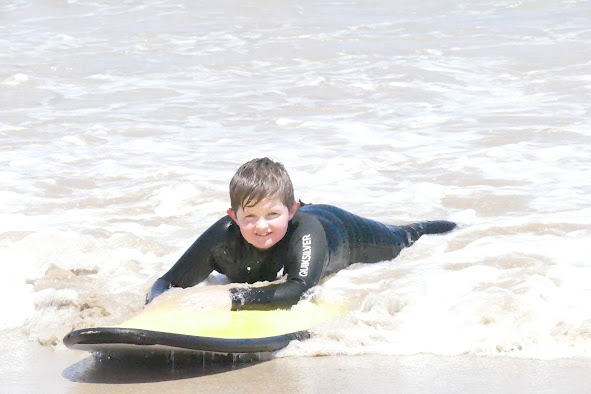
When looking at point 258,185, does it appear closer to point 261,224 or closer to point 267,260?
point 261,224

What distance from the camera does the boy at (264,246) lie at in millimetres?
3967

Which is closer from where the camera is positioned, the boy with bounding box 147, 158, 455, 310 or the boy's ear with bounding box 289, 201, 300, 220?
the boy with bounding box 147, 158, 455, 310

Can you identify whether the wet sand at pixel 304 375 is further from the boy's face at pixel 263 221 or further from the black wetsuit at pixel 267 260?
the boy's face at pixel 263 221

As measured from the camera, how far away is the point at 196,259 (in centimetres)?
427

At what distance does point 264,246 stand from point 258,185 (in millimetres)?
329

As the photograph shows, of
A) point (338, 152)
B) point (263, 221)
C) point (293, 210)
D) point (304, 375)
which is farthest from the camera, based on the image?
A: point (338, 152)

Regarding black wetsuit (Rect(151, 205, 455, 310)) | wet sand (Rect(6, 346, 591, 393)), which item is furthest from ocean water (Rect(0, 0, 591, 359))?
black wetsuit (Rect(151, 205, 455, 310))

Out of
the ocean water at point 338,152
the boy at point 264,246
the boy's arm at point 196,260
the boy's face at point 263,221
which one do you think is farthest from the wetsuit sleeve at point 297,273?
the boy's arm at point 196,260

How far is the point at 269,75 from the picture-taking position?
38.3 ft

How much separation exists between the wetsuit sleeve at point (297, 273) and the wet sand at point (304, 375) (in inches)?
15.7

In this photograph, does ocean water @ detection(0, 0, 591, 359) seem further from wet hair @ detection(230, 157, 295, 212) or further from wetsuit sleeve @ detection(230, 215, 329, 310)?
wet hair @ detection(230, 157, 295, 212)

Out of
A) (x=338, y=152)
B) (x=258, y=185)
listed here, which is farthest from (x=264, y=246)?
(x=338, y=152)

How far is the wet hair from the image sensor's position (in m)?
3.96

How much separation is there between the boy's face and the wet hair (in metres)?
0.03
